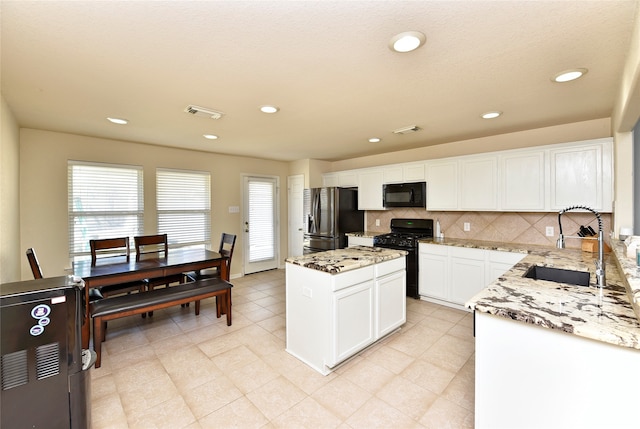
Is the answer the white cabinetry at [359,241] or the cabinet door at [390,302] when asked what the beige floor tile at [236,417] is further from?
the white cabinetry at [359,241]

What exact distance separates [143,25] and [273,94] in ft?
3.49

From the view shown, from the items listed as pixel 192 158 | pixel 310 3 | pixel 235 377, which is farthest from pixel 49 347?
pixel 192 158

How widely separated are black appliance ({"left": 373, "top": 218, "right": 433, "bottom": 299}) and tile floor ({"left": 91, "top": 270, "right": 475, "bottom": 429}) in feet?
2.76

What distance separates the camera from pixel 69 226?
372 cm

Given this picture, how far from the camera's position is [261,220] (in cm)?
571

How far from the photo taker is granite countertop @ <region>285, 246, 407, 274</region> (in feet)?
7.39

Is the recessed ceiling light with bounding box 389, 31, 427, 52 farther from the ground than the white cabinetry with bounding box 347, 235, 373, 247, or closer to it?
farther from the ground

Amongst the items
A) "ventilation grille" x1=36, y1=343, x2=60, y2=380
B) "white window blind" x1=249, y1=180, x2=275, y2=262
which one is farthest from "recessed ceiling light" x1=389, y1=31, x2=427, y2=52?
"white window blind" x1=249, y1=180, x2=275, y2=262

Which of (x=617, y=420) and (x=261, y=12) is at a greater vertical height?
(x=261, y=12)

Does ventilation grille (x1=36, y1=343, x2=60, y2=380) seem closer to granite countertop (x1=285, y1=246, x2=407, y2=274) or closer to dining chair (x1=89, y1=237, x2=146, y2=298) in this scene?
granite countertop (x1=285, y1=246, x2=407, y2=274)

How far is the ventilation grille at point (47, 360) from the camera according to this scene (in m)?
1.38

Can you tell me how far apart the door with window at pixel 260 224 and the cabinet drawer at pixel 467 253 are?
3.53m

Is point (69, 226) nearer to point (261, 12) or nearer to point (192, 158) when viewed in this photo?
point (192, 158)

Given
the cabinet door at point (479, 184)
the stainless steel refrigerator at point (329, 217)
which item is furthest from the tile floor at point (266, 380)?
the stainless steel refrigerator at point (329, 217)
